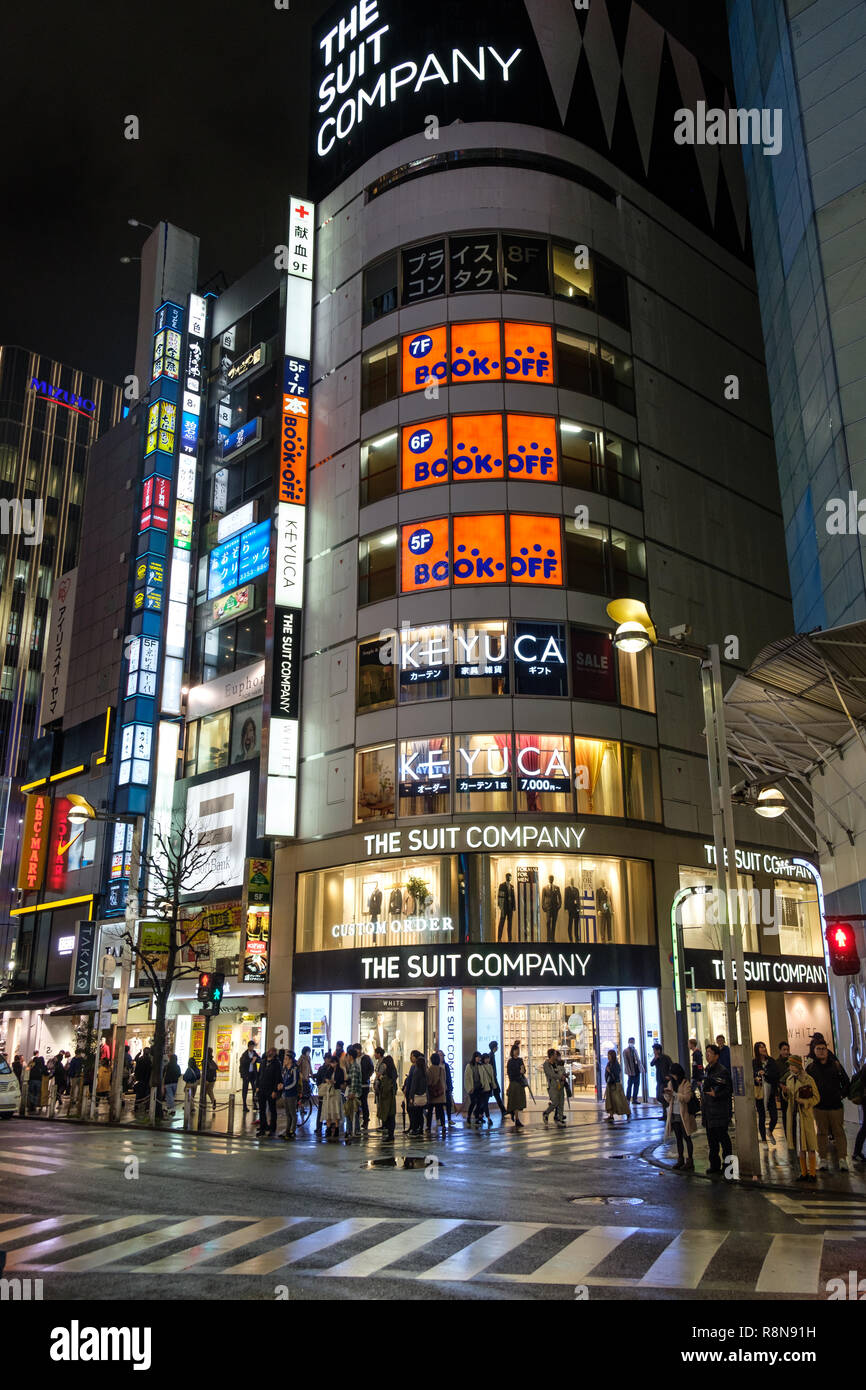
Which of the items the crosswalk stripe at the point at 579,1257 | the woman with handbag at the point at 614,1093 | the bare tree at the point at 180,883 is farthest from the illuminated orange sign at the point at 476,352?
the crosswalk stripe at the point at 579,1257

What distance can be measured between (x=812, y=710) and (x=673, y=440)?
70.1 feet

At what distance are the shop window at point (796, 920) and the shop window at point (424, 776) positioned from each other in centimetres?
1449

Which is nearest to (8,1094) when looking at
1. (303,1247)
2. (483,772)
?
(483,772)

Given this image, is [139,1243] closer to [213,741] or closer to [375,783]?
[375,783]

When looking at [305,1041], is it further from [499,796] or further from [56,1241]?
[56,1241]

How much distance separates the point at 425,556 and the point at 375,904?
37.3ft

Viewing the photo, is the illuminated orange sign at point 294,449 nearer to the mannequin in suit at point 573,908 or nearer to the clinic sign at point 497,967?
the clinic sign at point 497,967

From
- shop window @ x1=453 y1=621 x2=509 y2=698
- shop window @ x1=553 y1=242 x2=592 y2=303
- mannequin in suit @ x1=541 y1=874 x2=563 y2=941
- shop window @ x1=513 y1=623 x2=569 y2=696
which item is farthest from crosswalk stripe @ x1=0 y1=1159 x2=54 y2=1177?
shop window @ x1=553 y1=242 x2=592 y2=303

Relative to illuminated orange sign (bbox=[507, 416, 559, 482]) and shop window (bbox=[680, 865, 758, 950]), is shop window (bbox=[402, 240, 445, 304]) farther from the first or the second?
shop window (bbox=[680, 865, 758, 950])

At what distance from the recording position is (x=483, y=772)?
33156 mm

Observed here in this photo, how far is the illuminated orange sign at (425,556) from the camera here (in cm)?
3500

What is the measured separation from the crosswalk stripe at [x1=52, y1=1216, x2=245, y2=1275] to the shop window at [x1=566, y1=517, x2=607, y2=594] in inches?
1017

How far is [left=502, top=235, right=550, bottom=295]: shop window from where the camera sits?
37812 millimetres

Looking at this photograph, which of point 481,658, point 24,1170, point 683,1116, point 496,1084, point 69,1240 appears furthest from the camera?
point 481,658
